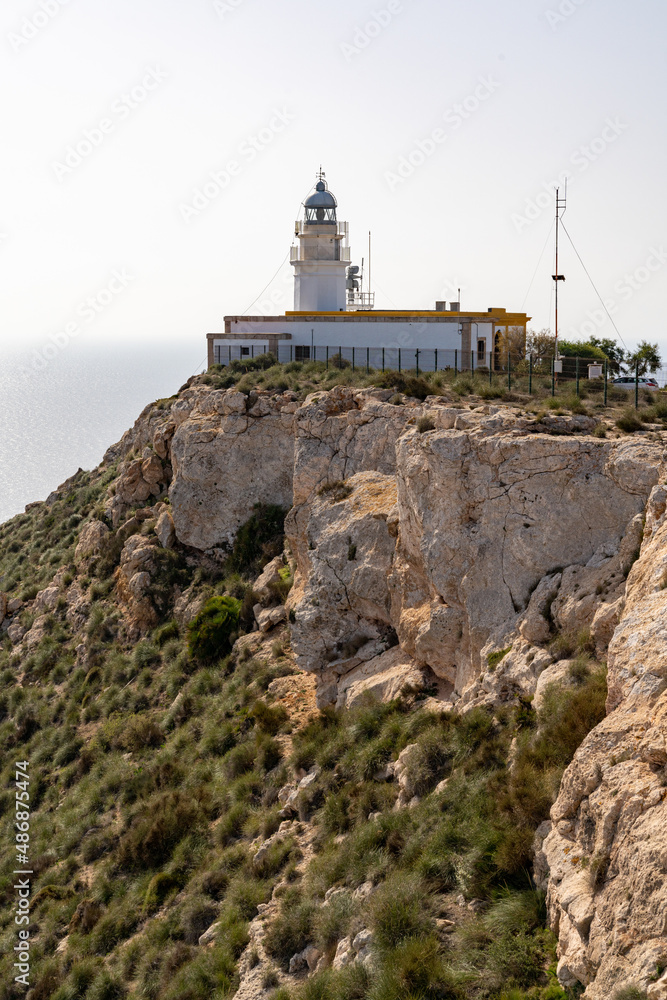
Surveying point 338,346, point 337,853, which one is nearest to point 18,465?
point 338,346

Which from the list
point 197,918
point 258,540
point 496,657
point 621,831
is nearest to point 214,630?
point 258,540

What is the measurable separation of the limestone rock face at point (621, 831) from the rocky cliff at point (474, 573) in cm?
2

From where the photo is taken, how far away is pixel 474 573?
47.3ft

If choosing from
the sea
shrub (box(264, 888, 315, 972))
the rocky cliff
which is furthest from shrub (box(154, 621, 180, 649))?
the sea

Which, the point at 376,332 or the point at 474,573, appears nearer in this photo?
the point at 474,573

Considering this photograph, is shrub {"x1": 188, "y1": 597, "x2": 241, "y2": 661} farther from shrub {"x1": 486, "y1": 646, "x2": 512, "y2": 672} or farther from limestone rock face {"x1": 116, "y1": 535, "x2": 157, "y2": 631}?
shrub {"x1": 486, "y1": 646, "x2": 512, "y2": 672}

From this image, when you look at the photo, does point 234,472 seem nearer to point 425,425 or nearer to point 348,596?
point 348,596

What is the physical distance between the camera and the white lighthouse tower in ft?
123

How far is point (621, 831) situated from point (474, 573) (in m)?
7.40

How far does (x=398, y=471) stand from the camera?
1708 cm

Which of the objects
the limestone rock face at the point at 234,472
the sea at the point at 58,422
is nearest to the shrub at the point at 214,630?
the limestone rock face at the point at 234,472

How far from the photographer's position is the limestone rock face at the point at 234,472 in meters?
26.4

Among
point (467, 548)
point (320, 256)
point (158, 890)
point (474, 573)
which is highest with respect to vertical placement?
point (320, 256)

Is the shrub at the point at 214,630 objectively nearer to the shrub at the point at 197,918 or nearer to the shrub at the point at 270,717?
the shrub at the point at 270,717
